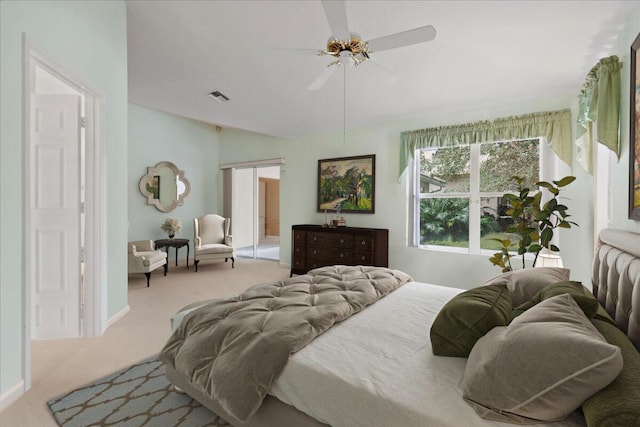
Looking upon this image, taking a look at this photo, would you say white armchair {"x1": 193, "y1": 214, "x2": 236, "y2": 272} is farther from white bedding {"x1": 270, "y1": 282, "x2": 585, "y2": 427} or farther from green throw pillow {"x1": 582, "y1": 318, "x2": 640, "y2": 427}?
green throw pillow {"x1": 582, "y1": 318, "x2": 640, "y2": 427}

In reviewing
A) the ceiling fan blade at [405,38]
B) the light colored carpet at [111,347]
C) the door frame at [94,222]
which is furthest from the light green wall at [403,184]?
the door frame at [94,222]

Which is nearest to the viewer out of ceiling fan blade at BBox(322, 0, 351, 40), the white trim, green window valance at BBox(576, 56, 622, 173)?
ceiling fan blade at BBox(322, 0, 351, 40)

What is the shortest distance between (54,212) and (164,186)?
12.0 ft

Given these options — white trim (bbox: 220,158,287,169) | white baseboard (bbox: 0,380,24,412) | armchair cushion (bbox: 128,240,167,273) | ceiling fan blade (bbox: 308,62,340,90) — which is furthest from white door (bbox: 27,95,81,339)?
white trim (bbox: 220,158,287,169)

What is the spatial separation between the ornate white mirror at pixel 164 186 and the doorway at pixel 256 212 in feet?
3.63

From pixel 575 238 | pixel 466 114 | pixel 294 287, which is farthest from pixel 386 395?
pixel 466 114

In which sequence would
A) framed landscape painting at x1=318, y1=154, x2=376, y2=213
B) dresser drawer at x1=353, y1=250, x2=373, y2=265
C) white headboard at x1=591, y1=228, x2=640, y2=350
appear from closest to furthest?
white headboard at x1=591, y1=228, x2=640, y2=350
dresser drawer at x1=353, y1=250, x2=373, y2=265
framed landscape painting at x1=318, y1=154, x2=376, y2=213

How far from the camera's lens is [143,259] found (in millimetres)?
4543

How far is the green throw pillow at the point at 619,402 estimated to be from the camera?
0.77m

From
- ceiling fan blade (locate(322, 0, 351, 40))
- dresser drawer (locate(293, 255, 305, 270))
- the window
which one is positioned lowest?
dresser drawer (locate(293, 255, 305, 270))

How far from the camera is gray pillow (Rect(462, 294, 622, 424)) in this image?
88cm

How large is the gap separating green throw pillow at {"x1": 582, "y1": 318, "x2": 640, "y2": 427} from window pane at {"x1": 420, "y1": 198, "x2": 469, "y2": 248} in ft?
11.3

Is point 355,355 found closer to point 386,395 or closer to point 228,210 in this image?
point 386,395

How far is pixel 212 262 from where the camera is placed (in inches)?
252
